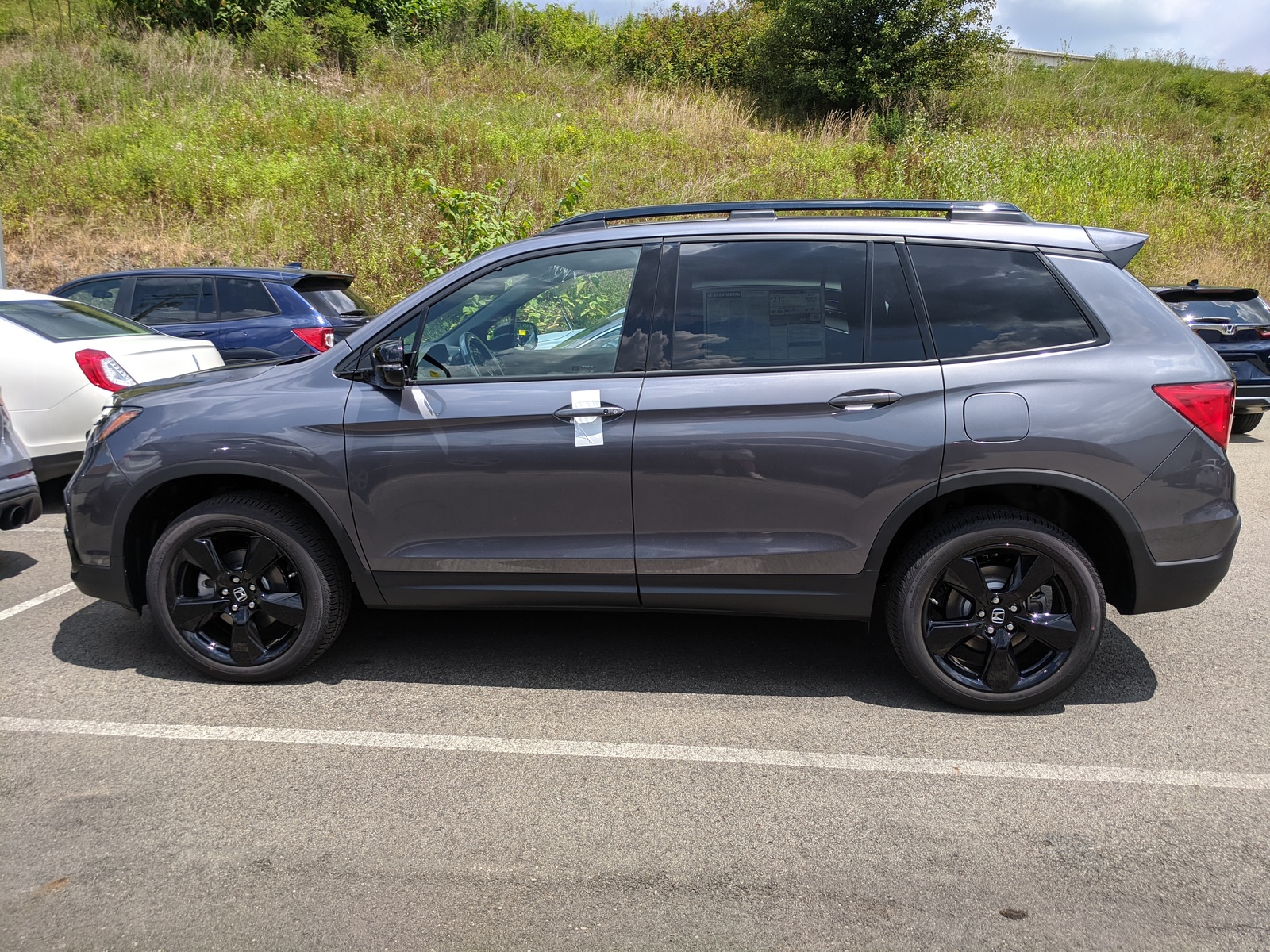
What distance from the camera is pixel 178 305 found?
10.2m

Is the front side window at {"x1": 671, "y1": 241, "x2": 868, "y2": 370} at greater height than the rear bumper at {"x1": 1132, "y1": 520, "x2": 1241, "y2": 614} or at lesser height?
greater

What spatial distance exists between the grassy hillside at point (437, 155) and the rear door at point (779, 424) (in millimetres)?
12501

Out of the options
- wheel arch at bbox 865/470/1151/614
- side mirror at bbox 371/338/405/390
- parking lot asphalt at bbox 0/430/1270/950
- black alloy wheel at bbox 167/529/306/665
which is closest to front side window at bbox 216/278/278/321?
parking lot asphalt at bbox 0/430/1270/950

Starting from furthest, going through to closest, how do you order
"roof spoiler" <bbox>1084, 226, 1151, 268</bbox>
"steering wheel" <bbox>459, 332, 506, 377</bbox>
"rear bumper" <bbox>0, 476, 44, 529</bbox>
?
"rear bumper" <bbox>0, 476, 44, 529</bbox> < "steering wheel" <bbox>459, 332, 506, 377</bbox> < "roof spoiler" <bbox>1084, 226, 1151, 268</bbox>

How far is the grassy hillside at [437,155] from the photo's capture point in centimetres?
1664

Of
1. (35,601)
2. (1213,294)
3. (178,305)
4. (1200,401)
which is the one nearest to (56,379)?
(35,601)

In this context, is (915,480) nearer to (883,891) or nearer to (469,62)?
(883,891)

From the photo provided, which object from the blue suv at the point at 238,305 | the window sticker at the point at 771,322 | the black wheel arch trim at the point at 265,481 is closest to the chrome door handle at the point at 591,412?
the window sticker at the point at 771,322

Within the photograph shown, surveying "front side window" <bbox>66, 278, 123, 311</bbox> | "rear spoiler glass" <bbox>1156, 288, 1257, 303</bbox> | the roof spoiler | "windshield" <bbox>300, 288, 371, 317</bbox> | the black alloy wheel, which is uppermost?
the roof spoiler

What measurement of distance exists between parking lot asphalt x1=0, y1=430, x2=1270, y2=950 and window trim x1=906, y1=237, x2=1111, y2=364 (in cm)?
142

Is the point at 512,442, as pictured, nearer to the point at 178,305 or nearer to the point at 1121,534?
the point at 1121,534

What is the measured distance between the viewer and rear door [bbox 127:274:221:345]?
33.0 feet

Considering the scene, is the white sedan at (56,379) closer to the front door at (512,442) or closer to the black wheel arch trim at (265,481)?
the black wheel arch trim at (265,481)

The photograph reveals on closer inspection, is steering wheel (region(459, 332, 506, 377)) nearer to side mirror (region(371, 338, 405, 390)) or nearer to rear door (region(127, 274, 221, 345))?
side mirror (region(371, 338, 405, 390))
